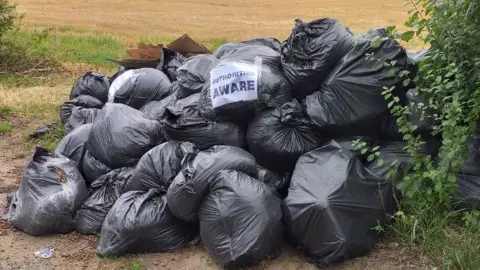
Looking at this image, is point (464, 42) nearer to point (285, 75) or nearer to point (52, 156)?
point (285, 75)

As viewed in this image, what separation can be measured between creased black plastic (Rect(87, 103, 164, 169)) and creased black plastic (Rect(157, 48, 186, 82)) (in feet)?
3.70

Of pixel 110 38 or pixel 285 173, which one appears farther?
pixel 110 38

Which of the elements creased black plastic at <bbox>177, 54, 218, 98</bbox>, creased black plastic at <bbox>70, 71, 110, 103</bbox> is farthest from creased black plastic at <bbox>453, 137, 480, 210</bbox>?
creased black plastic at <bbox>70, 71, 110, 103</bbox>

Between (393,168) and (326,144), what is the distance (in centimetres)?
44

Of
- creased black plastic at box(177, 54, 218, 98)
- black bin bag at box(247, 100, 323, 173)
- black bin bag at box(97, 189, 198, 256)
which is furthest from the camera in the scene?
creased black plastic at box(177, 54, 218, 98)

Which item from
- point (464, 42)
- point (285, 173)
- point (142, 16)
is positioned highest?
point (464, 42)

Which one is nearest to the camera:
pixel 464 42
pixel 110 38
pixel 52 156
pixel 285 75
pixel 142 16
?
pixel 464 42

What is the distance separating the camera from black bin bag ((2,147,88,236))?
3664 mm

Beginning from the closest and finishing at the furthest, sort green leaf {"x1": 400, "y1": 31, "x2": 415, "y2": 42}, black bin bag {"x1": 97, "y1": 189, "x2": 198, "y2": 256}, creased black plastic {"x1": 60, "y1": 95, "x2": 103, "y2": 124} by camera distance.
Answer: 1. green leaf {"x1": 400, "y1": 31, "x2": 415, "y2": 42}
2. black bin bag {"x1": 97, "y1": 189, "x2": 198, "y2": 256}
3. creased black plastic {"x1": 60, "y1": 95, "x2": 103, "y2": 124}

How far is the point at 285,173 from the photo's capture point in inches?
142

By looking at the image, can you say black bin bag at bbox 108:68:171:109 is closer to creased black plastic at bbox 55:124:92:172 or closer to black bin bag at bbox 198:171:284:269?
creased black plastic at bbox 55:124:92:172

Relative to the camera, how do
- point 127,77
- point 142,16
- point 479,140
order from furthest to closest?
point 142,16 < point 127,77 < point 479,140

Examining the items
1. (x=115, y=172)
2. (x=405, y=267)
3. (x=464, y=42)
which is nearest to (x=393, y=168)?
(x=405, y=267)

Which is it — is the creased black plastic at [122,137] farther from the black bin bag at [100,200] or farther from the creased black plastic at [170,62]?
the creased black plastic at [170,62]
